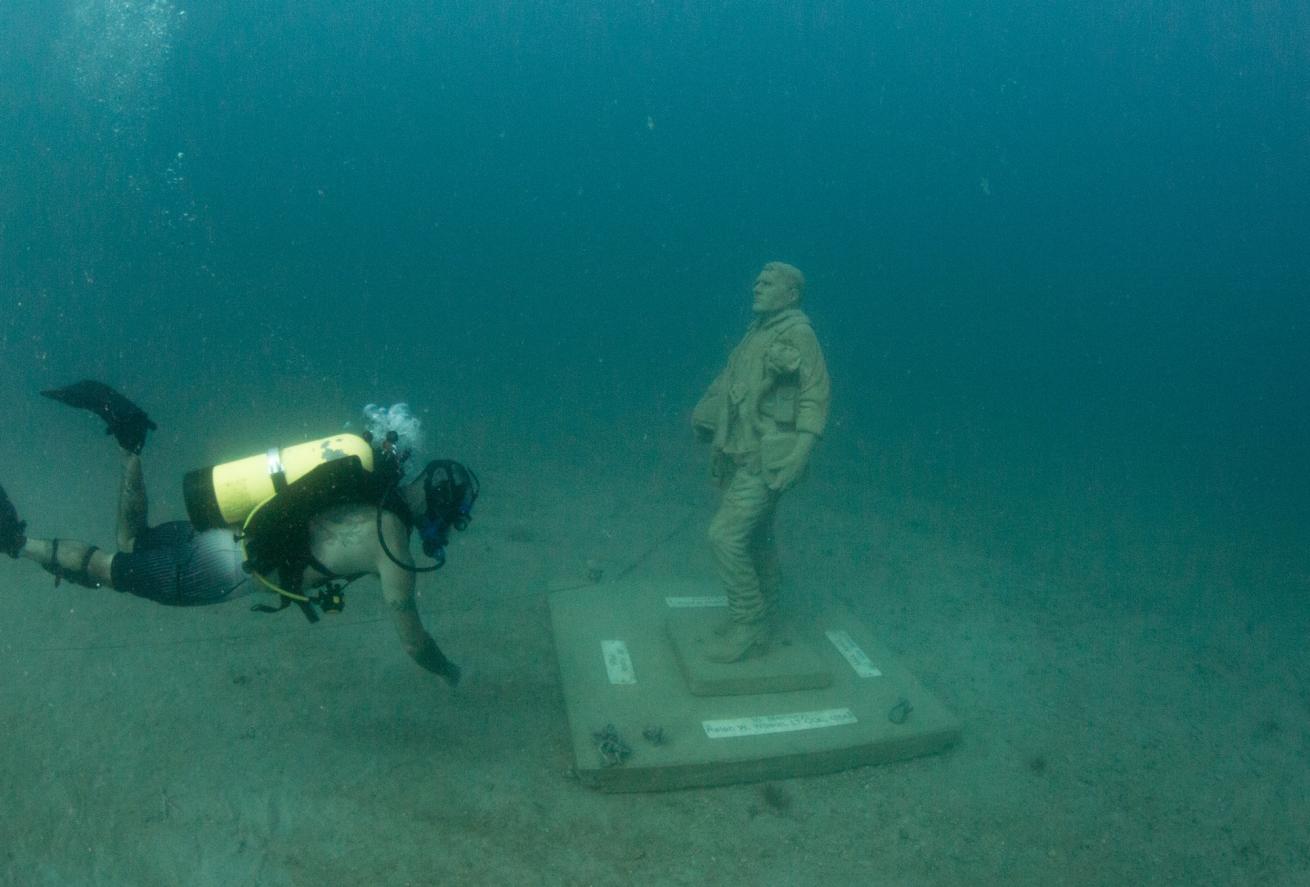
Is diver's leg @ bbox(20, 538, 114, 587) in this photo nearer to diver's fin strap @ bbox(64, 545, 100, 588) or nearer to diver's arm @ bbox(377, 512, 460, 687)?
diver's fin strap @ bbox(64, 545, 100, 588)

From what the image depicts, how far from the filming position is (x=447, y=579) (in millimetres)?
7922

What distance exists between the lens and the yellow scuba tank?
13.0 ft

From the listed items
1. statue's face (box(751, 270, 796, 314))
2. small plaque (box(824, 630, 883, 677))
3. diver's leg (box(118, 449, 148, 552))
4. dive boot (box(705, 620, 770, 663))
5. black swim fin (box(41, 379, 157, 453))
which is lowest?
small plaque (box(824, 630, 883, 677))

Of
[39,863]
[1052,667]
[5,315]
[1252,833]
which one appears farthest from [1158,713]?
[5,315]

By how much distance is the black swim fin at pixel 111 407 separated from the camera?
14.6 feet

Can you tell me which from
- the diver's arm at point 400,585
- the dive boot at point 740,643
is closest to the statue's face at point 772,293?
the dive boot at point 740,643

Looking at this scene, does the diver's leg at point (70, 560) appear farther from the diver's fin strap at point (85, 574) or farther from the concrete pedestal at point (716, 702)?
the concrete pedestal at point (716, 702)

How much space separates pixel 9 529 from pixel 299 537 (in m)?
1.94

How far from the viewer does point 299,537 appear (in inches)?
156

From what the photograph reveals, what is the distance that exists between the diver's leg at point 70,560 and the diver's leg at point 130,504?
0.30 metres

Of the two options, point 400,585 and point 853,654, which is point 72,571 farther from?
point 853,654

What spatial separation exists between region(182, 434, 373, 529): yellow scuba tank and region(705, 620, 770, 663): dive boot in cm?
331

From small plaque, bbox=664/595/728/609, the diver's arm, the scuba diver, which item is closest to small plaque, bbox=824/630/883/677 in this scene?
small plaque, bbox=664/595/728/609

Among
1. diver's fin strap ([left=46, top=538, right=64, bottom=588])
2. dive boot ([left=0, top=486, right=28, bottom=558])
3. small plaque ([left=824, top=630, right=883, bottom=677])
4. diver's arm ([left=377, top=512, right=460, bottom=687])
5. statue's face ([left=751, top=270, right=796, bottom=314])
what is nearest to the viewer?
diver's arm ([left=377, top=512, right=460, bottom=687])
